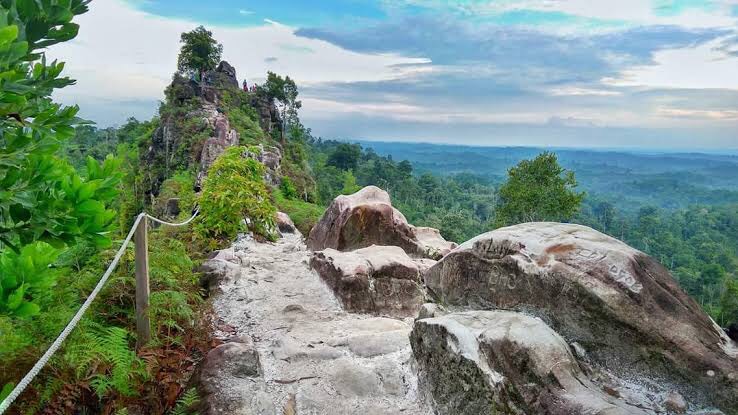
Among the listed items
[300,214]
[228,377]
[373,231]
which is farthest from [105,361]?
[300,214]

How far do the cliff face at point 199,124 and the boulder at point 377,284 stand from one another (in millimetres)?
11294

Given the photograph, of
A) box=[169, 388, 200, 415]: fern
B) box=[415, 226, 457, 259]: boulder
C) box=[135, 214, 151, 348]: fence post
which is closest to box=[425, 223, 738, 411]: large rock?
box=[169, 388, 200, 415]: fern

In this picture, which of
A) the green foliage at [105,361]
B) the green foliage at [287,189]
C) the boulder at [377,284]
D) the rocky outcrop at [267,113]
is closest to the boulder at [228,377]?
the green foliage at [105,361]

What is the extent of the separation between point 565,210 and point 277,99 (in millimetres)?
27585

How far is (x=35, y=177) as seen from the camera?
69.3 inches

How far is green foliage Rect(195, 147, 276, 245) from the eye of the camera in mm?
9008

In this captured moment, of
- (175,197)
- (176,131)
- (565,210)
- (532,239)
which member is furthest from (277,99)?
(532,239)

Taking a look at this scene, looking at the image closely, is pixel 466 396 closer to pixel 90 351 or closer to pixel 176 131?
pixel 90 351

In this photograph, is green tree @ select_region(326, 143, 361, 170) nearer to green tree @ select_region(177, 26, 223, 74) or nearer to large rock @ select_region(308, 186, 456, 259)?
green tree @ select_region(177, 26, 223, 74)

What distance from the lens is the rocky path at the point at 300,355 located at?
4145 millimetres

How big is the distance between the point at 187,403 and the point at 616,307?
3.66m

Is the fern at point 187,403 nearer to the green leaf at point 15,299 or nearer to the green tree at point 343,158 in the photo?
the green leaf at point 15,299

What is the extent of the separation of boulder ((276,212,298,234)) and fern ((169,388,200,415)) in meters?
8.05

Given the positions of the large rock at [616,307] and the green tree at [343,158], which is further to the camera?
the green tree at [343,158]
